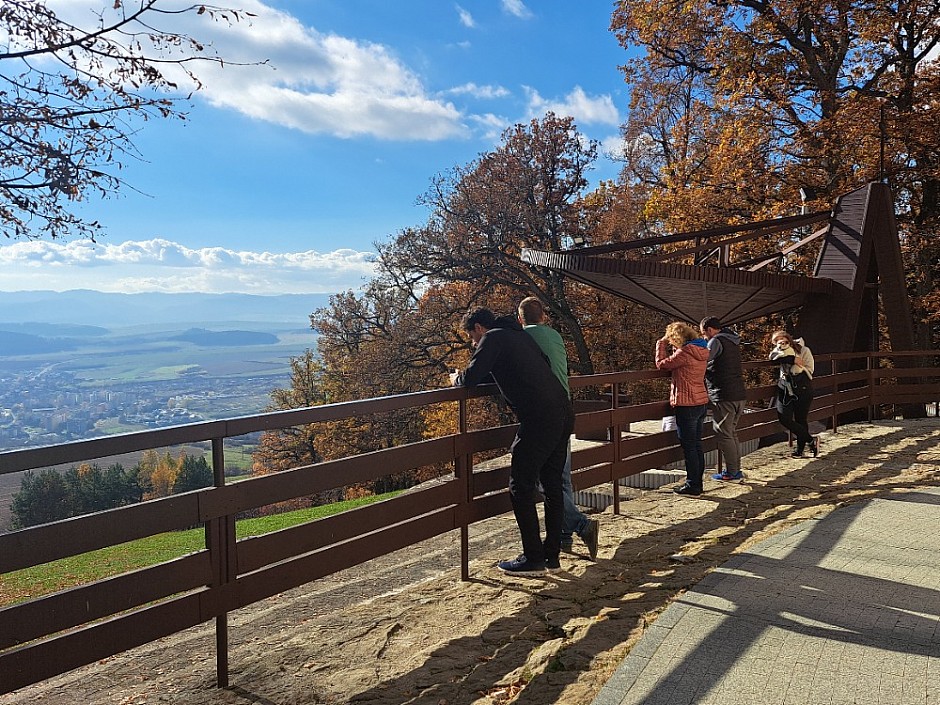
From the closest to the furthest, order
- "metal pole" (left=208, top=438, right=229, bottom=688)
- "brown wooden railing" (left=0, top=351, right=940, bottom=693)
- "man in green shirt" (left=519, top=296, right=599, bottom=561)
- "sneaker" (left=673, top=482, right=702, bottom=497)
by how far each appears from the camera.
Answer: "brown wooden railing" (left=0, top=351, right=940, bottom=693), "metal pole" (left=208, top=438, right=229, bottom=688), "man in green shirt" (left=519, top=296, right=599, bottom=561), "sneaker" (left=673, top=482, right=702, bottom=497)

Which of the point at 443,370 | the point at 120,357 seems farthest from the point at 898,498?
the point at 120,357

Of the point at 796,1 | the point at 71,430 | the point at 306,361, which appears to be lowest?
the point at 71,430

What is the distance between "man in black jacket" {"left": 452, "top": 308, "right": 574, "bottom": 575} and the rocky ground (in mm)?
548

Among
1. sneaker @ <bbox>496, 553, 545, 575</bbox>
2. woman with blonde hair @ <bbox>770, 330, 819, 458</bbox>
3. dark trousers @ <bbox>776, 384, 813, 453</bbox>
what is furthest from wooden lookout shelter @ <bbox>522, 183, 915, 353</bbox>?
sneaker @ <bbox>496, 553, 545, 575</bbox>

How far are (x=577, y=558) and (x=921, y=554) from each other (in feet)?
7.85

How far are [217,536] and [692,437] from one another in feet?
18.2

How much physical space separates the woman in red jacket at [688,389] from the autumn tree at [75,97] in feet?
18.7

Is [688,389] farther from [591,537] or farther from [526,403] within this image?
[526,403]

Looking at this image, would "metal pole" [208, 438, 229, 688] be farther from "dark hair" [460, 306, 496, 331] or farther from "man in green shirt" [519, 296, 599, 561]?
"man in green shirt" [519, 296, 599, 561]

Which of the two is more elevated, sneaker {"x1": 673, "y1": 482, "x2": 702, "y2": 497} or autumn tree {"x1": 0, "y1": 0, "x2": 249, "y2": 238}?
autumn tree {"x1": 0, "y1": 0, "x2": 249, "y2": 238}

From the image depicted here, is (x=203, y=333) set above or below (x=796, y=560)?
above

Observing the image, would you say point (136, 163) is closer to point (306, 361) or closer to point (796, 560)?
point (796, 560)

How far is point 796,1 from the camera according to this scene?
67.7 feet

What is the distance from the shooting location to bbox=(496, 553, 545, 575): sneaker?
206 inches
